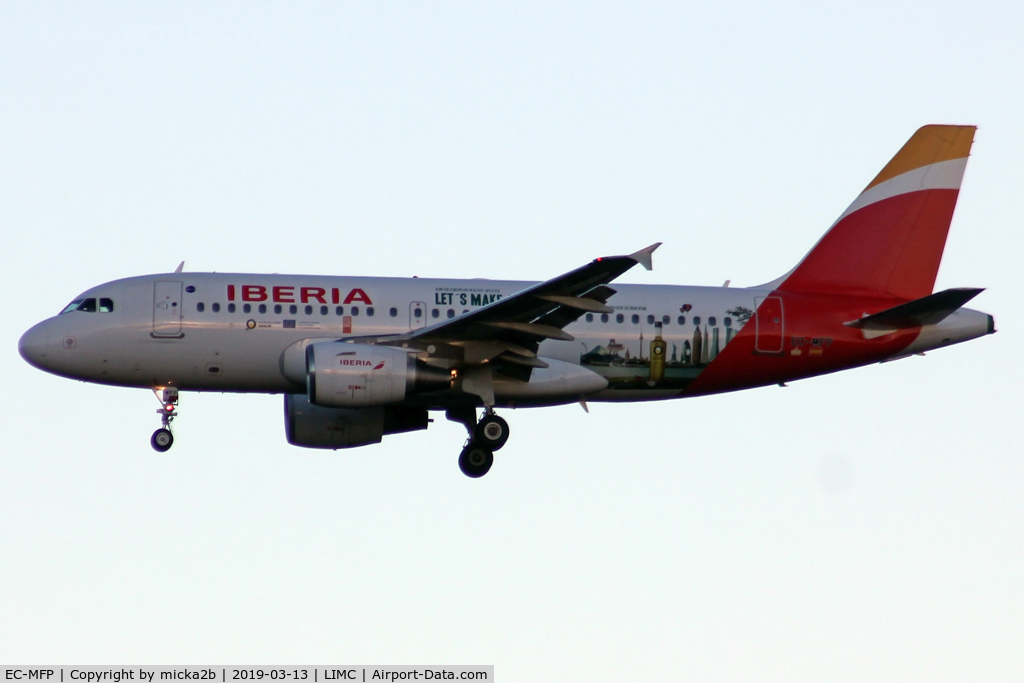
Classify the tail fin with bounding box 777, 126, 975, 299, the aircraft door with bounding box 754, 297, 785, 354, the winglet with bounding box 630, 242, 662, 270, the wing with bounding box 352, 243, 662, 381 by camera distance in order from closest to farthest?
1. the winglet with bounding box 630, 242, 662, 270
2. the wing with bounding box 352, 243, 662, 381
3. the aircraft door with bounding box 754, 297, 785, 354
4. the tail fin with bounding box 777, 126, 975, 299

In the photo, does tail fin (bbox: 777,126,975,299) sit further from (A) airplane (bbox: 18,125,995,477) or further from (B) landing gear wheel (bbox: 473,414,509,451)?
(B) landing gear wheel (bbox: 473,414,509,451)

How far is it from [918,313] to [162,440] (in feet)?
56.5

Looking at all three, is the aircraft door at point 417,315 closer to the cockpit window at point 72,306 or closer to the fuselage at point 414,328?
the fuselage at point 414,328

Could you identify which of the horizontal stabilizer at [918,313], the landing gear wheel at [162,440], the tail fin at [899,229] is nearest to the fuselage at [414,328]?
the horizontal stabilizer at [918,313]

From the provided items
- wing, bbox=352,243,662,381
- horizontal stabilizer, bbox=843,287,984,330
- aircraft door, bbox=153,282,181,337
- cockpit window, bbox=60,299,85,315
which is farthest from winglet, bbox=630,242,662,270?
cockpit window, bbox=60,299,85,315

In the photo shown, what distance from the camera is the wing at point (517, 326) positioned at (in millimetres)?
27891

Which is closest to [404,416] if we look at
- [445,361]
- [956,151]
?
[445,361]

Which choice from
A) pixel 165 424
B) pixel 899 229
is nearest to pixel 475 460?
pixel 165 424

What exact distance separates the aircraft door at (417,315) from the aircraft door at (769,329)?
24.9ft

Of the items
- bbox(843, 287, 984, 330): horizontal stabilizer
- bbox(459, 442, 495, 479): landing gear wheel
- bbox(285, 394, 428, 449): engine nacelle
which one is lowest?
bbox(459, 442, 495, 479): landing gear wheel

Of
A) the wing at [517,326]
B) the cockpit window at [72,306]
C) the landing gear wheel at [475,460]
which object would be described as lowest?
the landing gear wheel at [475,460]

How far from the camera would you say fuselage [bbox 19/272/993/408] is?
30719 mm

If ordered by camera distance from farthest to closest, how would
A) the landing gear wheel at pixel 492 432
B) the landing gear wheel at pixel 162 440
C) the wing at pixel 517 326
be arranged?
the landing gear wheel at pixel 162 440
the landing gear wheel at pixel 492 432
the wing at pixel 517 326

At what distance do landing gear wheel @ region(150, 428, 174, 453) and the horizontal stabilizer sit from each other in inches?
616
